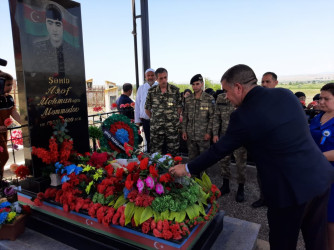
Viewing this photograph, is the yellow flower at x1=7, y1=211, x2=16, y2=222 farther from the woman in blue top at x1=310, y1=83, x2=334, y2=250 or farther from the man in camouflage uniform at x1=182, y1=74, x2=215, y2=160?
the woman in blue top at x1=310, y1=83, x2=334, y2=250

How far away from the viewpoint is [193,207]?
89.3 inches

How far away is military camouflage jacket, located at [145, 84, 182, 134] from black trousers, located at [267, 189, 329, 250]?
9.40 feet

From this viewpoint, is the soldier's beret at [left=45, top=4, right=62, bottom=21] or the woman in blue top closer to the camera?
the woman in blue top

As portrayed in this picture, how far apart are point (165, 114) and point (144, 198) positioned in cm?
241

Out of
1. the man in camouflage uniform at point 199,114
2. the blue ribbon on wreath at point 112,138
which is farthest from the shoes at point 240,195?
the blue ribbon on wreath at point 112,138

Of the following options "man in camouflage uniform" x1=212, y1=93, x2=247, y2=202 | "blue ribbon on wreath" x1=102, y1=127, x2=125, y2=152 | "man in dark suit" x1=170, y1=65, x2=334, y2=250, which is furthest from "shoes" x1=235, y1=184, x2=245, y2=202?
"man in dark suit" x1=170, y1=65, x2=334, y2=250

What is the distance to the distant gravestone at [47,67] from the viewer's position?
2.79m

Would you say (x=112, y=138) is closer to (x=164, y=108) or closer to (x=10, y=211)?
(x=164, y=108)

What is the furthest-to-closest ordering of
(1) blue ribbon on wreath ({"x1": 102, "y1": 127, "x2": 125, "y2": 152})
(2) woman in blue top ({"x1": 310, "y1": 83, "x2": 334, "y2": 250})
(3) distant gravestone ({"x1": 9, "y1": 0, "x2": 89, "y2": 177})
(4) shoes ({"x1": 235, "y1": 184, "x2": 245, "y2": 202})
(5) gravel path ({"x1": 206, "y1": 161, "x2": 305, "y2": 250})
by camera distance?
1. (4) shoes ({"x1": 235, "y1": 184, "x2": 245, "y2": 202})
2. (1) blue ribbon on wreath ({"x1": 102, "y1": 127, "x2": 125, "y2": 152})
3. (5) gravel path ({"x1": 206, "y1": 161, "x2": 305, "y2": 250})
4. (3) distant gravestone ({"x1": 9, "y1": 0, "x2": 89, "y2": 177})
5. (2) woman in blue top ({"x1": 310, "y1": 83, "x2": 334, "y2": 250})

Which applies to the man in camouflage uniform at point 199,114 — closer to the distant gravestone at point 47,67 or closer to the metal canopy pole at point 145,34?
the distant gravestone at point 47,67

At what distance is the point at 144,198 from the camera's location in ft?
7.23

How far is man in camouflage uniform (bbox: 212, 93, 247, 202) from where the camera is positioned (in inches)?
151

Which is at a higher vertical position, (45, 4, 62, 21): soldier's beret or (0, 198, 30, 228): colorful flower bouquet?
(45, 4, 62, 21): soldier's beret

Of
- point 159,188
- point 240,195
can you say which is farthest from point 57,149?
point 240,195
